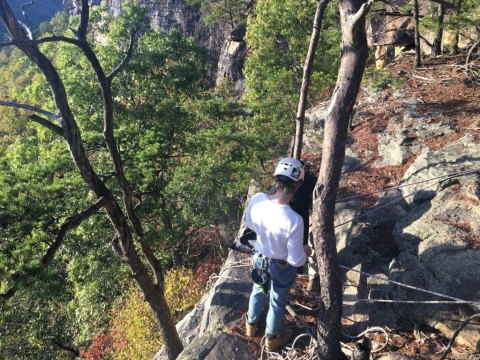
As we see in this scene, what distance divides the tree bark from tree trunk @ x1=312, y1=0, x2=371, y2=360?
3191 millimetres

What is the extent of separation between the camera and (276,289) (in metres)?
3.93

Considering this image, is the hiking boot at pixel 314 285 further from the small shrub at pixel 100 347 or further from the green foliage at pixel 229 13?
the green foliage at pixel 229 13

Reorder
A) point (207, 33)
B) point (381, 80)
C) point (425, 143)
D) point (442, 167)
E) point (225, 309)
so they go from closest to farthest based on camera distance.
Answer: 1. point (225, 309)
2. point (442, 167)
3. point (425, 143)
4. point (381, 80)
5. point (207, 33)

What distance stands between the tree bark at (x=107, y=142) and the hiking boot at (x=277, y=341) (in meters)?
2.96

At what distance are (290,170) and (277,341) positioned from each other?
6.61 ft

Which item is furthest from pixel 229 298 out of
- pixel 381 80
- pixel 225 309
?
pixel 381 80

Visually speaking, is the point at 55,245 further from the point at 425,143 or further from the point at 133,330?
the point at 133,330

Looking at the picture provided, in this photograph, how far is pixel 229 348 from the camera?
4.27 m

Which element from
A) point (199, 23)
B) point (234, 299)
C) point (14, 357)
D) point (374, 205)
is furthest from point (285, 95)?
point (199, 23)

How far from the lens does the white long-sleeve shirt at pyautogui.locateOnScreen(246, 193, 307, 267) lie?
3457mm

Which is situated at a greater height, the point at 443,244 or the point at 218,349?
the point at 443,244

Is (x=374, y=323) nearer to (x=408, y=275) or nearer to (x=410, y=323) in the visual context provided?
(x=410, y=323)

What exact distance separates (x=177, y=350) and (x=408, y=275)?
4.77 m

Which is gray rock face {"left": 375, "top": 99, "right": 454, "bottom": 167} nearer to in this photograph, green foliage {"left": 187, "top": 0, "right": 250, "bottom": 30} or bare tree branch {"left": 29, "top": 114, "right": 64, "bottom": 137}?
bare tree branch {"left": 29, "top": 114, "right": 64, "bottom": 137}
